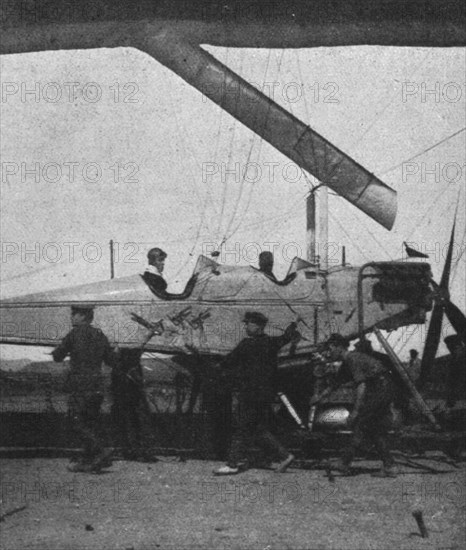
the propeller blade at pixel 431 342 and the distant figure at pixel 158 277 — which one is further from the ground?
the distant figure at pixel 158 277

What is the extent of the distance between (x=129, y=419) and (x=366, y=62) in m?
5.90

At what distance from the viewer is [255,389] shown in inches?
281

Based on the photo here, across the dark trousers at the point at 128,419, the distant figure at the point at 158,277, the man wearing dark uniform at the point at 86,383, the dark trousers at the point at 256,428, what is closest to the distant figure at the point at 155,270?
the distant figure at the point at 158,277

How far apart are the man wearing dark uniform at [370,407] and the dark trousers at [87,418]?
262 cm

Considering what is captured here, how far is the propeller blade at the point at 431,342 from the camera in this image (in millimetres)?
7770

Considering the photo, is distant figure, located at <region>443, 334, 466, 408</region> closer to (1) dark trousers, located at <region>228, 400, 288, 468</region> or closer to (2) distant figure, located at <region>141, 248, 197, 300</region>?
Result: (1) dark trousers, located at <region>228, 400, 288, 468</region>

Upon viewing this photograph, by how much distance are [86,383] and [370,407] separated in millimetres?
3028

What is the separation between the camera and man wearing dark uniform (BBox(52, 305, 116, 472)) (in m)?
6.92

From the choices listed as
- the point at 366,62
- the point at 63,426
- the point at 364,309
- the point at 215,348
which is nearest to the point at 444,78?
the point at 366,62

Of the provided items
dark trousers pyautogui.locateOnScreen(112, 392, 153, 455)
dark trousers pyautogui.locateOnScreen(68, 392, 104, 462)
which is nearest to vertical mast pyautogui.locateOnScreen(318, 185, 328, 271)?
→ dark trousers pyautogui.locateOnScreen(112, 392, 153, 455)

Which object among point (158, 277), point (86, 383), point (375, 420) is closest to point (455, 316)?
point (375, 420)

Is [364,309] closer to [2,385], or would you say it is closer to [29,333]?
[29,333]

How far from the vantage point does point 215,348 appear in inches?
317

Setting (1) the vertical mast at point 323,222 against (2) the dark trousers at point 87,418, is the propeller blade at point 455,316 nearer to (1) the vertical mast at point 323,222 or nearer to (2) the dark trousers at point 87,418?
(1) the vertical mast at point 323,222
